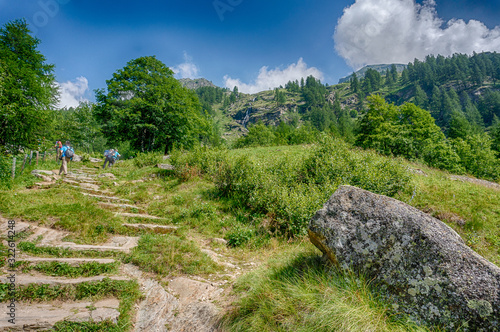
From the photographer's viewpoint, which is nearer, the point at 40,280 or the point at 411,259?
the point at 411,259

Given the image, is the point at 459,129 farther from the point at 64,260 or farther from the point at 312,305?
the point at 64,260

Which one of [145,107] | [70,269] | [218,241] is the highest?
[145,107]

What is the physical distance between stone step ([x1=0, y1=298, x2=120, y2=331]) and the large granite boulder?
13.6 feet

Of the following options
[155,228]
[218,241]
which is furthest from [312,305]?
[155,228]

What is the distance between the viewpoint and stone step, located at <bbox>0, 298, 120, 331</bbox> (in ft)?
11.3

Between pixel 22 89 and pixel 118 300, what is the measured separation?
22211mm

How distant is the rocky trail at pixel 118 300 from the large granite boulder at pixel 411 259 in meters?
2.67

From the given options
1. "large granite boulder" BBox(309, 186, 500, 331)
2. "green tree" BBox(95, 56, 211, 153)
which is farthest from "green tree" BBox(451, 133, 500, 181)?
"large granite boulder" BBox(309, 186, 500, 331)

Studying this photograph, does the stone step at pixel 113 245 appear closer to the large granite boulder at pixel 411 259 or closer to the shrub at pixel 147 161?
the large granite boulder at pixel 411 259

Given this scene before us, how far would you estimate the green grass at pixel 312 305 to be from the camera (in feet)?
9.71

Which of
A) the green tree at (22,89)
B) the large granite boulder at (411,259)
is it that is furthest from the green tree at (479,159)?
the green tree at (22,89)

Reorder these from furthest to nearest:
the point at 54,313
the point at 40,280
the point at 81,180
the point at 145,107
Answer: the point at 145,107 → the point at 81,180 → the point at 40,280 → the point at 54,313

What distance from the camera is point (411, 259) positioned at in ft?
10.7

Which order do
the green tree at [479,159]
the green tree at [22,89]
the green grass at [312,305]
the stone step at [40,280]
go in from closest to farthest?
1. the green grass at [312,305]
2. the stone step at [40,280]
3. the green tree at [22,89]
4. the green tree at [479,159]
